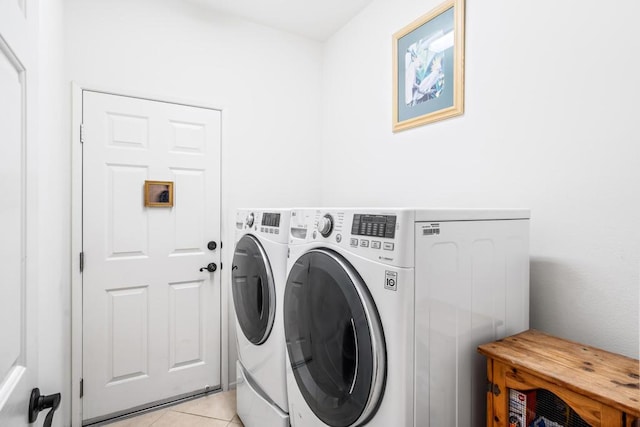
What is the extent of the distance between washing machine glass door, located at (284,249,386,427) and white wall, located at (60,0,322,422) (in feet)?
4.22

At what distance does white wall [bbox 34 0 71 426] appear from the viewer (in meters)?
1.23

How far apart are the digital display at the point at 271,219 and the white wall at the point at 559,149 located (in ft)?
2.89

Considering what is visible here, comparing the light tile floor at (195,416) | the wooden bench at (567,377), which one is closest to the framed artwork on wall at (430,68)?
the wooden bench at (567,377)

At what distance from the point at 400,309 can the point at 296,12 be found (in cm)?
235

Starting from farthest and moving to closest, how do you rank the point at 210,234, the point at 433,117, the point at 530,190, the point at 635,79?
the point at 210,234, the point at 433,117, the point at 530,190, the point at 635,79

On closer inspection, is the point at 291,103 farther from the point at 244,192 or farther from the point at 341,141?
the point at 244,192

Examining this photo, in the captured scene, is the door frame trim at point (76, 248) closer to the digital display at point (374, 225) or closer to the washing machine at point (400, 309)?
the washing machine at point (400, 309)

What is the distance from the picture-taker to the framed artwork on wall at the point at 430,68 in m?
1.69

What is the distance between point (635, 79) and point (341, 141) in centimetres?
175

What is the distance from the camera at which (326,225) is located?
45.1 inches

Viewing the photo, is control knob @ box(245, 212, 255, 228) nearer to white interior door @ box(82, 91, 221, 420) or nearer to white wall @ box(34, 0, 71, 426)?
white interior door @ box(82, 91, 221, 420)

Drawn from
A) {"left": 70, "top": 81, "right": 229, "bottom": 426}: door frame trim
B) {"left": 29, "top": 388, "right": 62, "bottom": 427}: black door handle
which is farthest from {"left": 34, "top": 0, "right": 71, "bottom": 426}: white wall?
{"left": 29, "top": 388, "right": 62, "bottom": 427}: black door handle

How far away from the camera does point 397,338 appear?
0.90 metres

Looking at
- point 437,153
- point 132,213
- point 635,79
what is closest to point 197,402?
point 132,213
